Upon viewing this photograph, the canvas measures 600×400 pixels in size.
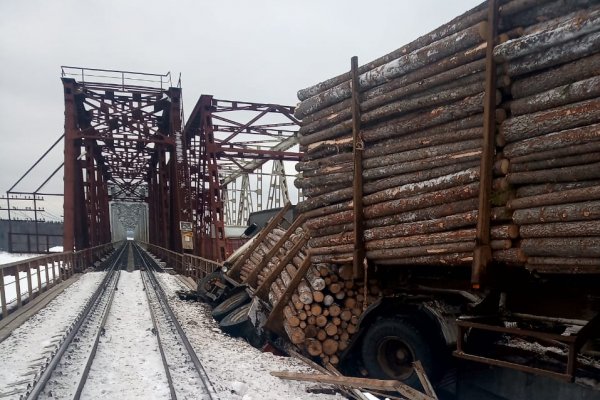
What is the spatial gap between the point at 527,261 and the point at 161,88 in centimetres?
2510

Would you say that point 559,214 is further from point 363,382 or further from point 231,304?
point 231,304

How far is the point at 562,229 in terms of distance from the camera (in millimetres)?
3443

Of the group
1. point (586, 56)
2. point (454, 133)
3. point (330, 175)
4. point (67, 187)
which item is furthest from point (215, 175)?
point (586, 56)

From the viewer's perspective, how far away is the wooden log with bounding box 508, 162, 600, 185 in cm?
330

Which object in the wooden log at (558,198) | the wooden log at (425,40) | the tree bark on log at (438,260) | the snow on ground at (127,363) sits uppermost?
the wooden log at (425,40)

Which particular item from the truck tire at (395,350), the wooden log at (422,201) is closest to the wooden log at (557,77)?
the wooden log at (422,201)

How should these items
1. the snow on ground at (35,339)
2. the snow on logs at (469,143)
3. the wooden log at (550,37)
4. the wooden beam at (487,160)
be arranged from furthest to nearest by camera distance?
the snow on ground at (35,339) < the wooden beam at (487,160) < the snow on logs at (469,143) < the wooden log at (550,37)

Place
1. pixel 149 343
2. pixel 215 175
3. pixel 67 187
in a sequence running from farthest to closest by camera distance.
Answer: pixel 67 187
pixel 215 175
pixel 149 343

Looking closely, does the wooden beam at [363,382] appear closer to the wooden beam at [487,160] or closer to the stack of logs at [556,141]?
the wooden beam at [487,160]

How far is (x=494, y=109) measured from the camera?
12.8ft

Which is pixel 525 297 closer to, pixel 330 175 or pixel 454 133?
pixel 454 133

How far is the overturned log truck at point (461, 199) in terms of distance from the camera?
3.45m

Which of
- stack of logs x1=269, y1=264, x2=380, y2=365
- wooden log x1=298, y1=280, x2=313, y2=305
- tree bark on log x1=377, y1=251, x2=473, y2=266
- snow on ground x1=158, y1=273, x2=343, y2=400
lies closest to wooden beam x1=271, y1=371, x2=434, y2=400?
snow on ground x1=158, y1=273, x2=343, y2=400

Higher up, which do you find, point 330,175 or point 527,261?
point 330,175
